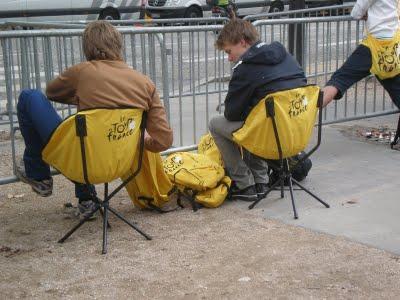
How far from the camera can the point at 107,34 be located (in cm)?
463

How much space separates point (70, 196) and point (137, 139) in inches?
57.8

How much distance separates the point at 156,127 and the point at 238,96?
0.76 meters

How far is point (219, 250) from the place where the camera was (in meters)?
4.54

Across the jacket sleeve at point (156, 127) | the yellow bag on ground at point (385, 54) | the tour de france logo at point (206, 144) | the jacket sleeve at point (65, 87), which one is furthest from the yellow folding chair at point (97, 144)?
the yellow bag on ground at point (385, 54)

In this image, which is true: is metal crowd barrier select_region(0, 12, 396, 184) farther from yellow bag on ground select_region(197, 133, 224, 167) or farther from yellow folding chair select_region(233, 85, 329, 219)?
yellow folding chair select_region(233, 85, 329, 219)

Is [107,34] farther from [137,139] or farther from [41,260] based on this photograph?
[41,260]

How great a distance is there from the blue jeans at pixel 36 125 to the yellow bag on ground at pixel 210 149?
A: 123cm

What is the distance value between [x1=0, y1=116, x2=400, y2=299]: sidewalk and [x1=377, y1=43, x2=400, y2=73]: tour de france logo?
48.7 inches

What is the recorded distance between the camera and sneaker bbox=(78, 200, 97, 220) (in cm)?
519

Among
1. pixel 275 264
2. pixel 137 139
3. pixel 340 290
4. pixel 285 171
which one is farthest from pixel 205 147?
pixel 340 290

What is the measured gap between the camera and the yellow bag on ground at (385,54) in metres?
6.64

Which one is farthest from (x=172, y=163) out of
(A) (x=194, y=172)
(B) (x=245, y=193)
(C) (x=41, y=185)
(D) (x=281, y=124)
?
(C) (x=41, y=185)

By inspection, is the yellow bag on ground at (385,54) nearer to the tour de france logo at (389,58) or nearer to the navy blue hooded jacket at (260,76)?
the tour de france logo at (389,58)

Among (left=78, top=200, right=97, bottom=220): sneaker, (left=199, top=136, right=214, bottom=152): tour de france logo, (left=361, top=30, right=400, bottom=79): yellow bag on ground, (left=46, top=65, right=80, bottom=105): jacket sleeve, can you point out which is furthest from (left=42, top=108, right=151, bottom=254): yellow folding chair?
(left=361, top=30, right=400, bottom=79): yellow bag on ground
